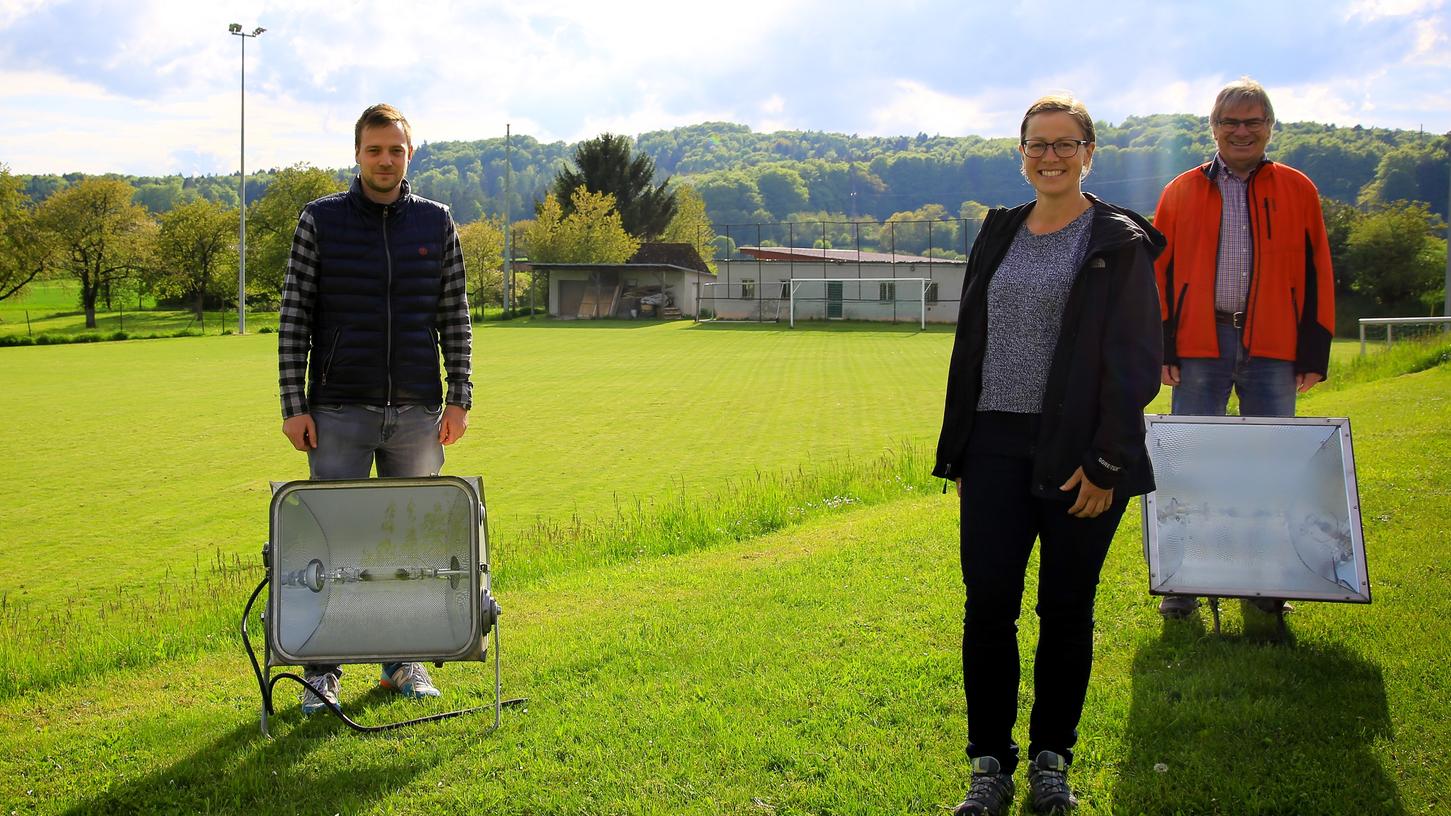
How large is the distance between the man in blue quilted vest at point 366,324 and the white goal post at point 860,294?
181 ft

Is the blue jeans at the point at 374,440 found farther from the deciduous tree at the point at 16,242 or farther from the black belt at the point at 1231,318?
the deciduous tree at the point at 16,242

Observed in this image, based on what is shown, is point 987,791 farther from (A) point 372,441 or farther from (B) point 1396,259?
(B) point 1396,259

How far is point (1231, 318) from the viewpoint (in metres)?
4.88

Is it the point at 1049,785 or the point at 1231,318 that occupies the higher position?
the point at 1231,318

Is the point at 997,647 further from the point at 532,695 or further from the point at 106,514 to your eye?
the point at 106,514

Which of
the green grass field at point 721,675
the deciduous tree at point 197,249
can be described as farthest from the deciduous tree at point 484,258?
the green grass field at point 721,675

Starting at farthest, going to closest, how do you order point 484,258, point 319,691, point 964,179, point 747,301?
point 964,179 → point 484,258 → point 747,301 → point 319,691

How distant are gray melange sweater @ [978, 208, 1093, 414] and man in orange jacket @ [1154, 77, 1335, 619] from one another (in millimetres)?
1881

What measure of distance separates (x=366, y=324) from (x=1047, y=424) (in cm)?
249

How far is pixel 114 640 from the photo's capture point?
6.13 meters

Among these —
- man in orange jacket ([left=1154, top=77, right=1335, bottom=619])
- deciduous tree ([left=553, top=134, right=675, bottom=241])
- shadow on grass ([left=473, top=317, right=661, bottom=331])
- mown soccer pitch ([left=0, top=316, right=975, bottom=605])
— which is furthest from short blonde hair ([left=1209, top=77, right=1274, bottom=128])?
deciduous tree ([left=553, top=134, right=675, bottom=241])

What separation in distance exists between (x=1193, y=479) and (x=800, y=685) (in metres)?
1.75

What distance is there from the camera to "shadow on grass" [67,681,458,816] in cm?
342

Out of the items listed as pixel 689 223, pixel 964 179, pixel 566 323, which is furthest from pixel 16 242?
pixel 964 179
